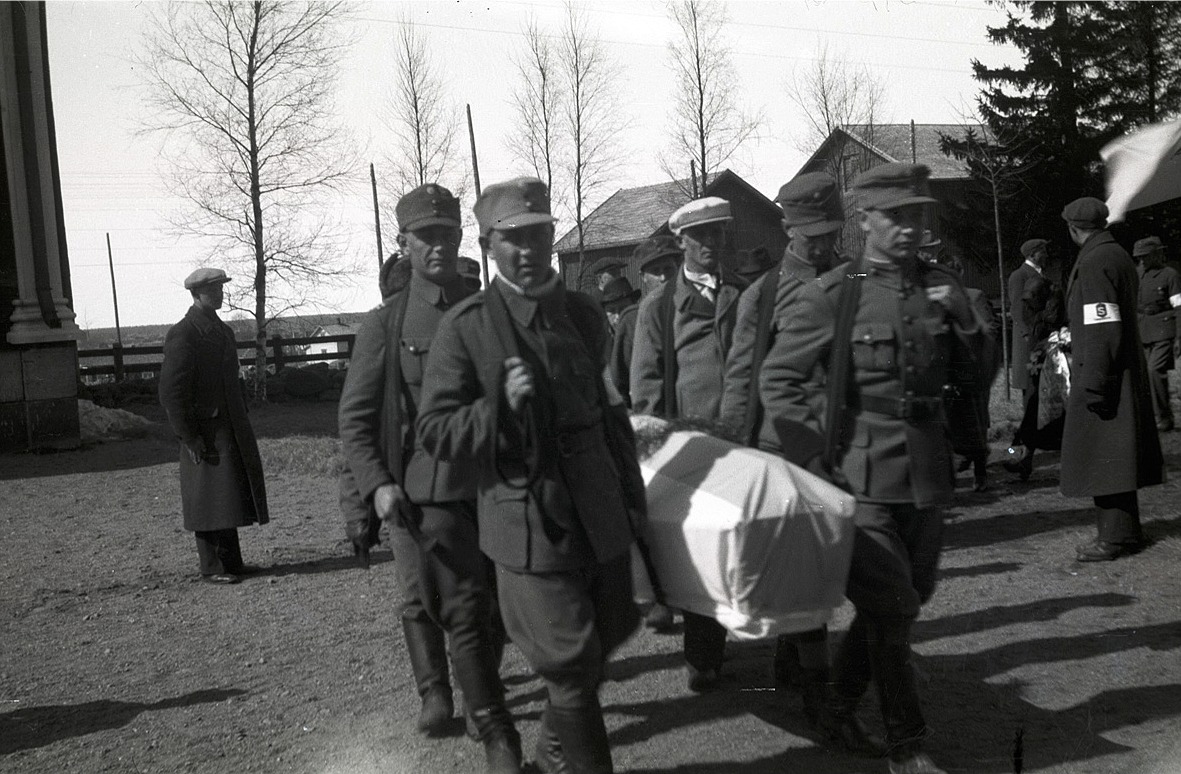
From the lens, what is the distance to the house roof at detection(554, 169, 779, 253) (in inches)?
1223

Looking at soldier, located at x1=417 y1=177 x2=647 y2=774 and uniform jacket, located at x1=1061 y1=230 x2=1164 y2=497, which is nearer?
soldier, located at x1=417 y1=177 x2=647 y2=774

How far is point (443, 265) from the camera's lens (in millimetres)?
4699

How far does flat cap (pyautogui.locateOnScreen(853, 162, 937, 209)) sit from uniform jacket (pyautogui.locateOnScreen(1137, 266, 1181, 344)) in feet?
37.1

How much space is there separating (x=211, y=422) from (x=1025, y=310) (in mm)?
6989

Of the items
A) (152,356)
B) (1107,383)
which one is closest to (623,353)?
(1107,383)

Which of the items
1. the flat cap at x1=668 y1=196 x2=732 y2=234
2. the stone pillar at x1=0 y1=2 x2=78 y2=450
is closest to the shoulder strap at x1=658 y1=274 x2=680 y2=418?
the flat cap at x1=668 y1=196 x2=732 y2=234

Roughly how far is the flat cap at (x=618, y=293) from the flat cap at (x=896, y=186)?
528 centimetres

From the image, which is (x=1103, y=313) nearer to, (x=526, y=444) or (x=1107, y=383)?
(x=1107, y=383)

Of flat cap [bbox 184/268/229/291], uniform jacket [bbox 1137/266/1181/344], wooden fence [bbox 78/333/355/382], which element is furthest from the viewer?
wooden fence [bbox 78/333/355/382]

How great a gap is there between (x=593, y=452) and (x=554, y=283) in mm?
574

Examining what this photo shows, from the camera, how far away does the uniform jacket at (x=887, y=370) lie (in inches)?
162

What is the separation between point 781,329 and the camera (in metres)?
4.38

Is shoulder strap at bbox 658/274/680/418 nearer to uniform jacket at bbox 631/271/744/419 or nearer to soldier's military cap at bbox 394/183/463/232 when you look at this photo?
uniform jacket at bbox 631/271/744/419

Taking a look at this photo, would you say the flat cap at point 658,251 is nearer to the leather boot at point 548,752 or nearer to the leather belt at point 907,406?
the leather belt at point 907,406
